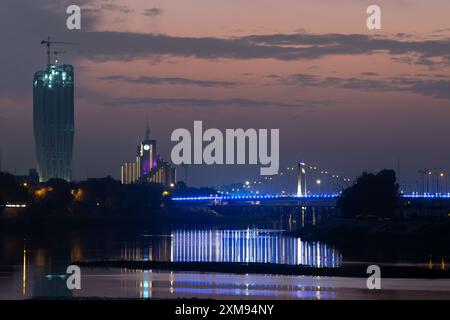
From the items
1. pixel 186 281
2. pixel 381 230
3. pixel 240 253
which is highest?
pixel 381 230

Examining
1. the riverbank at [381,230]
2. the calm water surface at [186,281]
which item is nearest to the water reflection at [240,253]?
the calm water surface at [186,281]

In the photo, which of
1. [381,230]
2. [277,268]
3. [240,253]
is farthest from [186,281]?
[381,230]

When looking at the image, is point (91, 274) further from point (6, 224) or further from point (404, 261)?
point (6, 224)

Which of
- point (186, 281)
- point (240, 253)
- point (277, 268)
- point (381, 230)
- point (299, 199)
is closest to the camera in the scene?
point (186, 281)

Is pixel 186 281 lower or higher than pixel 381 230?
lower

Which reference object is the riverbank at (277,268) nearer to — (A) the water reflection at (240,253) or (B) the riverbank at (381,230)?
(A) the water reflection at (240,253)

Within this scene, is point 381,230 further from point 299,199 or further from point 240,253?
point 299,199

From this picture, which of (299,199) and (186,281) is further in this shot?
(299,199)

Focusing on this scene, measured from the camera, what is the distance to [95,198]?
599 feet

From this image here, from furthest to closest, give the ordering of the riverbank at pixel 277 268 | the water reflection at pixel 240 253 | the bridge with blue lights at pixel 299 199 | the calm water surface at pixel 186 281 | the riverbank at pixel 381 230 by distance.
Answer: the bridge with blue lights at pixel 299 199
the riverbank at pixel 381 230
the water reflection at pixel 240 253
the riverbank at pixel 277 268
the calm water surface at pixel 186 281

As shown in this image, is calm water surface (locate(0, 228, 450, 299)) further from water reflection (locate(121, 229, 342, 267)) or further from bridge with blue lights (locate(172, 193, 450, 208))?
bridge with blue lights (locate(172, 193, 450, 208))
